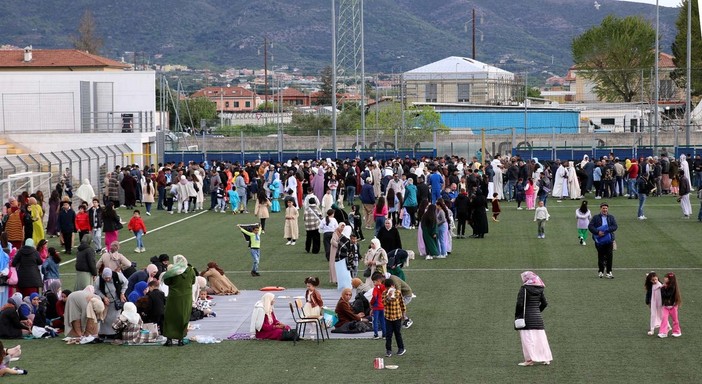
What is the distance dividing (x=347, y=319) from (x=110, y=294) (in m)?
3.92

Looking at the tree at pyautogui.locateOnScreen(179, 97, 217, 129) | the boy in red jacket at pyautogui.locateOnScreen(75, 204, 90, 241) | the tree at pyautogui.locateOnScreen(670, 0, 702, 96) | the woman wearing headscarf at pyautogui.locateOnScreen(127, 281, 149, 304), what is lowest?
the woman wearing headscarf at pyautogui.locateOnScreen(127, 281, 149, 304)

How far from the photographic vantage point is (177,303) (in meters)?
18.1

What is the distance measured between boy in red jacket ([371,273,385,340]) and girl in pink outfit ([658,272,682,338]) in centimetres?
422

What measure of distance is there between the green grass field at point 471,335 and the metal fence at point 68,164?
1060cm

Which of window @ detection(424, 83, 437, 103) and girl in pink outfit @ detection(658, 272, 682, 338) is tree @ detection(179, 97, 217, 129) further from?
girl in pink outfit @ detection(658, 272, 682, 338)

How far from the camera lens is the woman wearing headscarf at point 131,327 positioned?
18453 millimetres

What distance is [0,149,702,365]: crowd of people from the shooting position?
61.1 feet

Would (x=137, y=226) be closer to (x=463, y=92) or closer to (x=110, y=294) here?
(x=110, y=294)

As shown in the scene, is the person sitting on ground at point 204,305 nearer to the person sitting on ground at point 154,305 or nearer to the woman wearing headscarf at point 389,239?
the person sitting on ground at point 154,305

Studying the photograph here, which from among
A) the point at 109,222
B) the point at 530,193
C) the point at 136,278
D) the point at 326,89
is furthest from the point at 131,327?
the point at 326,89

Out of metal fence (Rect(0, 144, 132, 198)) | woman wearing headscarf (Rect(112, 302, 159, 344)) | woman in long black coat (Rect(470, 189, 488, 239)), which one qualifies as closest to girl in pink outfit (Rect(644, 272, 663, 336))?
woman wearing headscarf (Rect(112, 302, 159, 344))

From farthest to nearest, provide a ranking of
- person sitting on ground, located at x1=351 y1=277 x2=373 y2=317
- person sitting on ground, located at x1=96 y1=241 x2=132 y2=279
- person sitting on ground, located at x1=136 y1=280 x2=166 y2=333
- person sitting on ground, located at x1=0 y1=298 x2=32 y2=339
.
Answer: person sitting on ground, located at x1=96 y1=241 x2=132 y2=279
person sitting on ground, located at x1=351 y1=277 x2=373 y2=317
person sitting on ground, located at x1=0 y1=298 x2=32 y2=339
person sitting on ground, located at x1=136 y1=280 x2=166 y2=333

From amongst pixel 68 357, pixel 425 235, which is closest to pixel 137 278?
pixel 68 357

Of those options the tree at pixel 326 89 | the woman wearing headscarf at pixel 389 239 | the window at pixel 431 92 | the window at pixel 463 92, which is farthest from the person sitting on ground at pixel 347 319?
the tree at pixel 326 89
